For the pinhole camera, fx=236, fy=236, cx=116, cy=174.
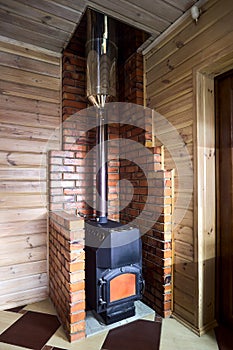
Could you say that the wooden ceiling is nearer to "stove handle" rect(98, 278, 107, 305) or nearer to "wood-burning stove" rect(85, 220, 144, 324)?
"wood-burning stove" rect(85, 220, 144, 324)

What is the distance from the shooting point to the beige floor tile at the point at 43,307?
6.70 ft

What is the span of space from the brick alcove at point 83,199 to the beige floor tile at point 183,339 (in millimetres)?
173

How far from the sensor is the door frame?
5.63 feet

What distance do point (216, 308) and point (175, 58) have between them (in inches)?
78.1

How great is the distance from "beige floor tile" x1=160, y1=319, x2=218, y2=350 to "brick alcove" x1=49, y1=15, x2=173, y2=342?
0.57ft

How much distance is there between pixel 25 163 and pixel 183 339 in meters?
1.90

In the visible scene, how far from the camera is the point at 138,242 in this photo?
187 centimetres

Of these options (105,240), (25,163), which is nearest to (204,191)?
(105,240)

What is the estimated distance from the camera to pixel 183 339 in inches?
65.0

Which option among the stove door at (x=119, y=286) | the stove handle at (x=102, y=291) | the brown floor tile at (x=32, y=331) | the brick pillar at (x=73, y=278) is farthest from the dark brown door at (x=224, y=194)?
the brown floor tile at (x=32, y=331)

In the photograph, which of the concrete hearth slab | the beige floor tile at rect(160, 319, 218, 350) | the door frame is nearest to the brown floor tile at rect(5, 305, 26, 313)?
the concrete hearth slab

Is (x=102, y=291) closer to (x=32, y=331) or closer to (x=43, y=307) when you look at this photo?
(x=32, y=331)

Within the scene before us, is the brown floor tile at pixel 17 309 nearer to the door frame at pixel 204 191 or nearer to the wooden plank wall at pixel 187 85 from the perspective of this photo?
the wooden plank wall at pixel 187 85

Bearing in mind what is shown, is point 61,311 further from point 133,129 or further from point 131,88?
point 131,88
